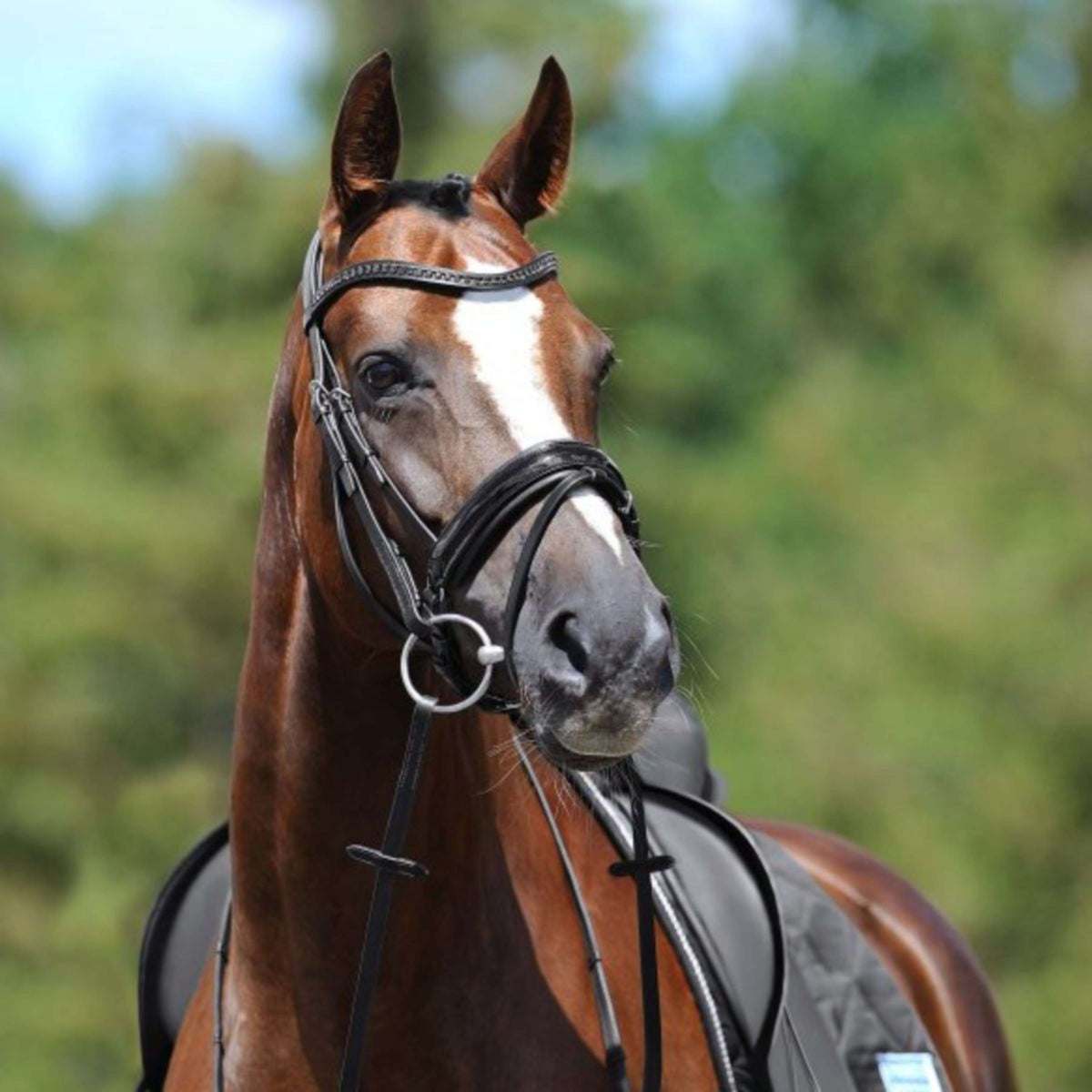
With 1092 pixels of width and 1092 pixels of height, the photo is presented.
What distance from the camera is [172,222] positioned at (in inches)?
766

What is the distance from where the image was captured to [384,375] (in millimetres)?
3660

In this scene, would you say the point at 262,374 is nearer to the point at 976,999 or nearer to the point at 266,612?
the point at 976,999

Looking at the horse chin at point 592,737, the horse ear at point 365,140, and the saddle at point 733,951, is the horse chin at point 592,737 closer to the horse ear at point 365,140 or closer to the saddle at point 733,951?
the saddle at point 733,951

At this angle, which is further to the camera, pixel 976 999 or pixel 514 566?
pixel 976 999

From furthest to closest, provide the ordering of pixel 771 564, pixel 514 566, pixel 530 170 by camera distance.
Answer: pixel 771 564
pixel 530 170
pixel 514 566

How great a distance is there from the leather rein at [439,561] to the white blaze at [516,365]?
3 centimetres

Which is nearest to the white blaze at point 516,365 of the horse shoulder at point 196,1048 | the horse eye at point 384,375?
the horse eye at point 384,375

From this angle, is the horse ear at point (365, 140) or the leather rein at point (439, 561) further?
the horse ear at point (365, 140)

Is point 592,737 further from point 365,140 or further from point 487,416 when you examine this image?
point 365,140

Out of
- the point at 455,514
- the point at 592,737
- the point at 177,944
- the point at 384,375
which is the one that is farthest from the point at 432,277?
the point at 177,944

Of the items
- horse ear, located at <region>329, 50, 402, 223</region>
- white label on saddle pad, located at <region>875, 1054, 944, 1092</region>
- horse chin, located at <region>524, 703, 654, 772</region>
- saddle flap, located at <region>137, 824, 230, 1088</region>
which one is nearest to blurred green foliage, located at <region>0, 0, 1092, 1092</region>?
white label on saddle pad, located at <region>875, 1054, 944, 1092</region>

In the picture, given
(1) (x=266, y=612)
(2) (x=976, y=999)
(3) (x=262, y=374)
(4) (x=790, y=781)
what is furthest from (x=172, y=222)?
(1) (x=266, y=612)

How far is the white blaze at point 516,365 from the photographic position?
3.47m

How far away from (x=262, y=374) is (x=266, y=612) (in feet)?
47.5
